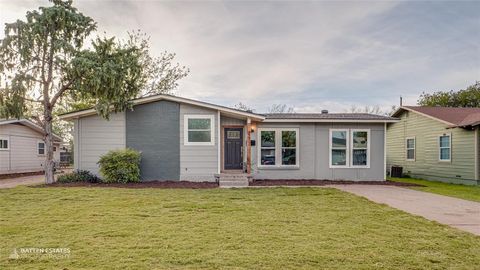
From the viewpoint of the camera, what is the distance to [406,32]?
1374 cm

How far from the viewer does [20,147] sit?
1825cm

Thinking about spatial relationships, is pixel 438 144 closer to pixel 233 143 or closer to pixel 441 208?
pixel 441 208

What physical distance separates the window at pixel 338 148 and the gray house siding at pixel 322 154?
217 millimetres

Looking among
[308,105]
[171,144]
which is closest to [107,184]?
[171,144]

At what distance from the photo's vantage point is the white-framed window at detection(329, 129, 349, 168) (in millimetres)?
13547

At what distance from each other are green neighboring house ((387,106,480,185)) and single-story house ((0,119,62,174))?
65.7ft

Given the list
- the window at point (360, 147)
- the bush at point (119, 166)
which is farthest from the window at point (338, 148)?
the bush at point (119, 166)

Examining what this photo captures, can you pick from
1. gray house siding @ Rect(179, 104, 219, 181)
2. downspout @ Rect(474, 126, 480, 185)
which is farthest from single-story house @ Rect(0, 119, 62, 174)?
downspout @ Rect(474, 126, 480, 185)

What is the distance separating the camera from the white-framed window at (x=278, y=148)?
44.2 ft

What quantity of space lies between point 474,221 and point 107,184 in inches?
431

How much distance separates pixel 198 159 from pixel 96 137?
4.22 meters

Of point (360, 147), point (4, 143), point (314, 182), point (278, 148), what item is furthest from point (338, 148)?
point (4, 143)

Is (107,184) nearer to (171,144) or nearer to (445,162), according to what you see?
(171,144)

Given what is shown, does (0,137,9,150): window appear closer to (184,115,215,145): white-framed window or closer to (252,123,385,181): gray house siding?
(184,115,215,145): white-framed window
